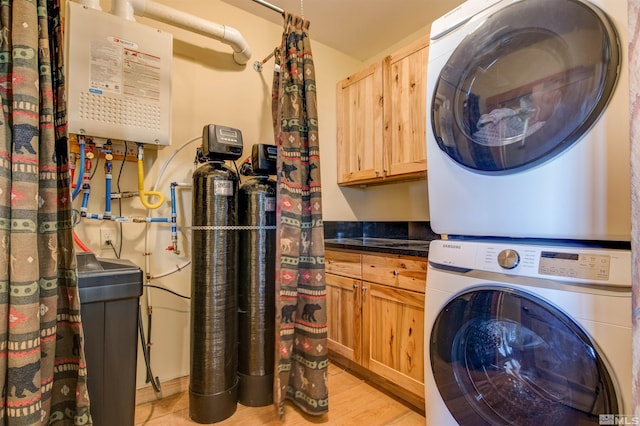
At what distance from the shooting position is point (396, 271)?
→ 1.65m

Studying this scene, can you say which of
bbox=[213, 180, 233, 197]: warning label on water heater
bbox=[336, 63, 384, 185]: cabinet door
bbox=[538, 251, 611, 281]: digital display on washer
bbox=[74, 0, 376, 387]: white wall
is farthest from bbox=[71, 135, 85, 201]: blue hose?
bbox=[538, 251, 611, 281]: digital display on washer

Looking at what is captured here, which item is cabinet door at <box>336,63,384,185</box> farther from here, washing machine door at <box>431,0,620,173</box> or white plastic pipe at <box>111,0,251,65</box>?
washing machine door at <box>431,0,620,173</box>

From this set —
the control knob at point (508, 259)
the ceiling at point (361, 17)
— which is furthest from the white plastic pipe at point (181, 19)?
the control knob at point (508, 259)

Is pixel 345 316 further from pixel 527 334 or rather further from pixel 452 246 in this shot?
pixel 527 334

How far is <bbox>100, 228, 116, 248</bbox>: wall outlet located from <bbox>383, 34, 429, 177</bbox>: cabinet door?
1.71m

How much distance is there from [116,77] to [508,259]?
71.1 inches

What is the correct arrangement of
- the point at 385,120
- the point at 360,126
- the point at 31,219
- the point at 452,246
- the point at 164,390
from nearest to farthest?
the point at 31,219 → the point at 452,246 → the point at 164,390 → the point at 385,120 → the point at 360,126

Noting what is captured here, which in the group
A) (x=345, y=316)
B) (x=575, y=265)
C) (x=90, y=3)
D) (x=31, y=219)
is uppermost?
(x=90, y=3)

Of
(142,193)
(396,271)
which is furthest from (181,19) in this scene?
(396,271)

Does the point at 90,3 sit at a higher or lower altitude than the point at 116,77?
higher

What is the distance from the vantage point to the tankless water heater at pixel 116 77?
1369 mm

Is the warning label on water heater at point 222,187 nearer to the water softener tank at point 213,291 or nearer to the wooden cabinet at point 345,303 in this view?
the water softener tank at point 213,291

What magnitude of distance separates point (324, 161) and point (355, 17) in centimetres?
106

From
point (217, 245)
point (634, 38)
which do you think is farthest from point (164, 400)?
point (634, 38)
